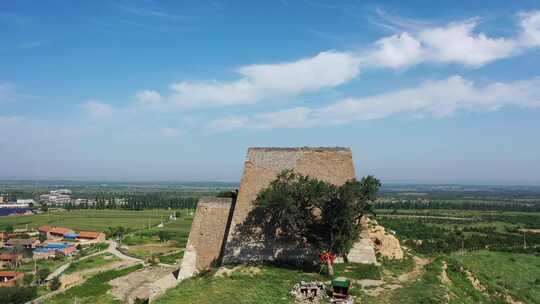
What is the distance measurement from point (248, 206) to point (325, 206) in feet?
14.4

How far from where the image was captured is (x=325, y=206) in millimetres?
16516

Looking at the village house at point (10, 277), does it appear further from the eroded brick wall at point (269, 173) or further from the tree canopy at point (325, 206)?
the tree canopy at point (325, 206)

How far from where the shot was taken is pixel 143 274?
26766mm

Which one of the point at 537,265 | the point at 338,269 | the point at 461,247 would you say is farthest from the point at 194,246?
the point at 461,247

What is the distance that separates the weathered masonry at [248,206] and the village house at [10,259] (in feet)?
119

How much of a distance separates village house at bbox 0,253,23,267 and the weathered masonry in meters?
36.3

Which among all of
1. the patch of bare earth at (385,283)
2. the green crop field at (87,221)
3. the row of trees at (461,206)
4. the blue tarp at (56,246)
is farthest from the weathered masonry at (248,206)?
the row of trees at (461,206)

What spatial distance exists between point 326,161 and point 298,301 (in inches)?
301

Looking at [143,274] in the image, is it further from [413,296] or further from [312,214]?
[413,296]

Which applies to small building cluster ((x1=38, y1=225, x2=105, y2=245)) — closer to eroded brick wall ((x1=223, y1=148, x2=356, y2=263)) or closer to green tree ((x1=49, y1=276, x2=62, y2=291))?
green tree ((x1=49, y1=276, x2=62, y2=291))

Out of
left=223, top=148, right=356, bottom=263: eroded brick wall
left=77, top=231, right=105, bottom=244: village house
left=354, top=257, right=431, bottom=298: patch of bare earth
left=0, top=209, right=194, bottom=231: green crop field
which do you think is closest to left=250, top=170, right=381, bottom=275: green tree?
left=354, top=257, right=431, bottom=298: patch of bare earth

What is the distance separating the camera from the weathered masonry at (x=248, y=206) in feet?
61.1

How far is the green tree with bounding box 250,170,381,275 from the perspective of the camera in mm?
15922

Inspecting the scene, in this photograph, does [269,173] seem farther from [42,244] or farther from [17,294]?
[42,244]
